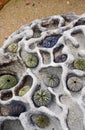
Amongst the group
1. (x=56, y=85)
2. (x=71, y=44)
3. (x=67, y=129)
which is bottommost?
(x=67, y=129)

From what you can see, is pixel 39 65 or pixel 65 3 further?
pixel 65 3

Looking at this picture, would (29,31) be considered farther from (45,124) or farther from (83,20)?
(45,124)

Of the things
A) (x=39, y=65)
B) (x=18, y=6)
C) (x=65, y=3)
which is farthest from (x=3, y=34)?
(x=39, y=65)

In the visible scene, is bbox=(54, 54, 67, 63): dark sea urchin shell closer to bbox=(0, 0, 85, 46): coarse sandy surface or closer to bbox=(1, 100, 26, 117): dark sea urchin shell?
bbox=(1, 100, 26, 117): dark sea urchin shell

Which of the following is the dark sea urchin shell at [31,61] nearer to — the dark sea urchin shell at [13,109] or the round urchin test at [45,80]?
the round urchin test at [45,80]

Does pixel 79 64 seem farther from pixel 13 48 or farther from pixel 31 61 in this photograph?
pixel 13 48

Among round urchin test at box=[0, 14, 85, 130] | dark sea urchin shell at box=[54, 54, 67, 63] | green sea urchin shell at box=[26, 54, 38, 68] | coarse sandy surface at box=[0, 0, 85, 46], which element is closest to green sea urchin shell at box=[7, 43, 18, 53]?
round urchin test at box=[0, 14, 85, 130]

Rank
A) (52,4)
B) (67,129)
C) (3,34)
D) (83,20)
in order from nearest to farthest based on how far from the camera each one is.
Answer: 1. (67,129)
2. (83,20)
3. (3,34)
4. (52,4)
